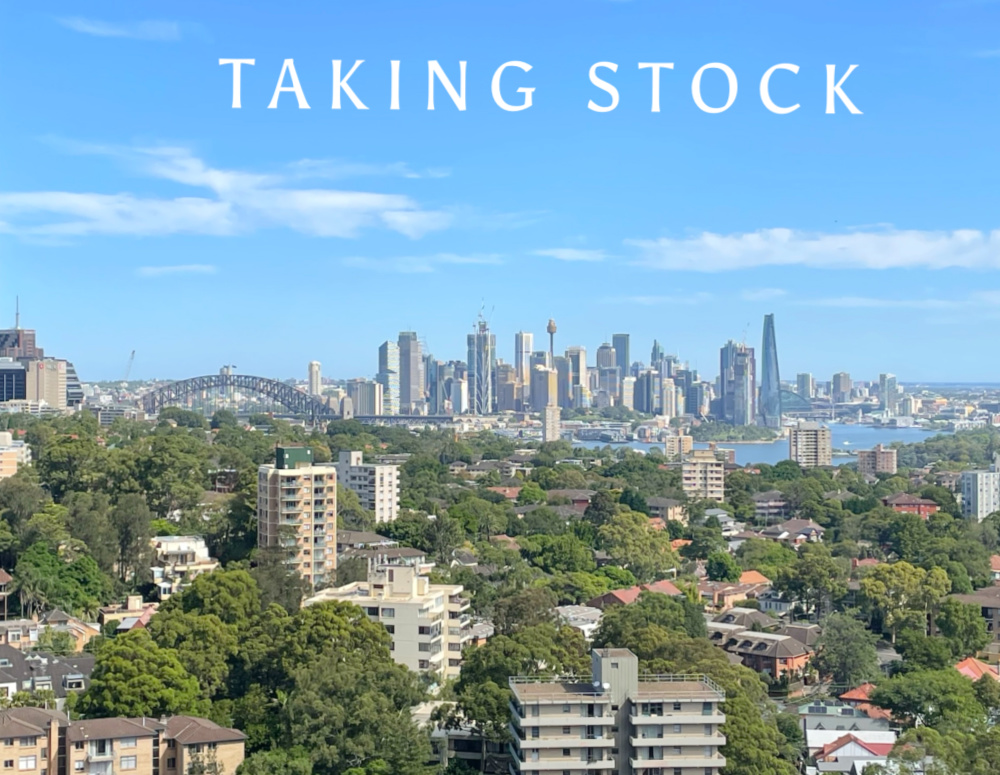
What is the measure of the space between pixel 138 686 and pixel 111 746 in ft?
2.20

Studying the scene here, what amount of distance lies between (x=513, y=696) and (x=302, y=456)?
6.87 metres

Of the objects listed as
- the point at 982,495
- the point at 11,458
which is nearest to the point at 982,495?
the point at 982,495

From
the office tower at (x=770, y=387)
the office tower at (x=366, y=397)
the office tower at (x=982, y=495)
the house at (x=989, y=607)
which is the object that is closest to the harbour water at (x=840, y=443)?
the office tower at (x=770, y=387)

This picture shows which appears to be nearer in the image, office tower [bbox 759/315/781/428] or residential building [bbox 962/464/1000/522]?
residential building [bbox 962/464/1000/522]

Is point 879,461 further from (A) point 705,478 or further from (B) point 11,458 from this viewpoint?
(B) point 11,458

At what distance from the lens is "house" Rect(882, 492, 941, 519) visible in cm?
2639

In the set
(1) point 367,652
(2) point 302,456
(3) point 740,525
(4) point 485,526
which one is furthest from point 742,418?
(1) point 367,652

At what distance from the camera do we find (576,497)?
27047 mm

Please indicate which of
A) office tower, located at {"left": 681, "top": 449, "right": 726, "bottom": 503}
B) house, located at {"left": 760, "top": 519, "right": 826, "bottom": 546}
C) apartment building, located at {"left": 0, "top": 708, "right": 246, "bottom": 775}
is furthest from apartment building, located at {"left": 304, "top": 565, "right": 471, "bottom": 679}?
office tower, located at {"left": 681, "top": 449, "right": 726, "bottom": 503}

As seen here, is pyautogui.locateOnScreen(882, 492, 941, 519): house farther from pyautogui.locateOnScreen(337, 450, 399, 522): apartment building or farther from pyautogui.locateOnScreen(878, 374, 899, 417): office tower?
pyautogui.locateOnScreen(878, 374, 899, 417): office tower

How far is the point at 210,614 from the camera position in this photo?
1138cm

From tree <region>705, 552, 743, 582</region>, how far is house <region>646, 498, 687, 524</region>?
16.9 ft

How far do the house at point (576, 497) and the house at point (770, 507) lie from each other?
11.2 feet

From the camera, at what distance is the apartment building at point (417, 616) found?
38.8 ft
